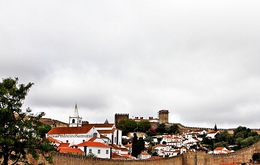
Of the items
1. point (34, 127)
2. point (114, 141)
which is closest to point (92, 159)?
point (34, 127)

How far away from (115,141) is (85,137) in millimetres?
14195

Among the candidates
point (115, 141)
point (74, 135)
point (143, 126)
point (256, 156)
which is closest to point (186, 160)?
point (256, 156)

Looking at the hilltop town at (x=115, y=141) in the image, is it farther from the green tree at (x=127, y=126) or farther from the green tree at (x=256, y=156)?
the green tree at (x=256, y=156)

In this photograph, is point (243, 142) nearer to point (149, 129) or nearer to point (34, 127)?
point (149, 129)

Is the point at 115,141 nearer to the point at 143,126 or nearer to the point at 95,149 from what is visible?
the point at 95,149

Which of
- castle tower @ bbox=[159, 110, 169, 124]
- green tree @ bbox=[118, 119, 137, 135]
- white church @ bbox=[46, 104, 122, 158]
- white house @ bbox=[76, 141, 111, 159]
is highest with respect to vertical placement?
castle tower @ bbox=[159, 110, 169, 124]

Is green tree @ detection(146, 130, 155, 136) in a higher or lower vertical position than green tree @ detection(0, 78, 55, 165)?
higher

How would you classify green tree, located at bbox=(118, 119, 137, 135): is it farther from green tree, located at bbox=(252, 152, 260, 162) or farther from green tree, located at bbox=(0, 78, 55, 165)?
green tree, located at bbox=(0, 78, 55, 165)

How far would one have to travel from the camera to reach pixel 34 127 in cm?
1702

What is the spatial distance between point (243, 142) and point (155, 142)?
2212cm

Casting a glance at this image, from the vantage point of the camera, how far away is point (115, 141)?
7381 cm

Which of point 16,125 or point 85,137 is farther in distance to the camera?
point 85,137

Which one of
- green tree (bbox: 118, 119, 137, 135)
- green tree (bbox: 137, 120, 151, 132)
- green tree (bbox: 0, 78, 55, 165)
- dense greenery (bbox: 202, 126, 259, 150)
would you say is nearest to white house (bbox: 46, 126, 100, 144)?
dense greenery (bbox: 202, 126, 259, 150)

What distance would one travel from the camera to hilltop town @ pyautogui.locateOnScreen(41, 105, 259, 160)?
157 ft
